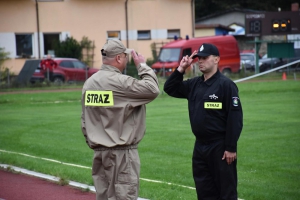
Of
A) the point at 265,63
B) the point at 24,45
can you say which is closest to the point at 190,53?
the point at 265,63

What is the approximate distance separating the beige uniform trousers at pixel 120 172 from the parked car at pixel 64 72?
29602 mm

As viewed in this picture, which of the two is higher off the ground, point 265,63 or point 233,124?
point 233,124

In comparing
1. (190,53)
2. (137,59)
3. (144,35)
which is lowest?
(190,53)

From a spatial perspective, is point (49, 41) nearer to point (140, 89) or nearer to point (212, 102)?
point (212, 102)

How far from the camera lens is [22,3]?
42406 millimetres

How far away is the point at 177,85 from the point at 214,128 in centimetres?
75

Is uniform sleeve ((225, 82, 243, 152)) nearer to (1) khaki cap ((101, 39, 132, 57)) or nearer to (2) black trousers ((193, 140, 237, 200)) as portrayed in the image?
(2) black trousers ((193, 140, 237, 200))

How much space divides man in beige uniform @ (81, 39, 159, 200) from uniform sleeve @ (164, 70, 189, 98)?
87 cm

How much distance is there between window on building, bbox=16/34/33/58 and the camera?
143 feet

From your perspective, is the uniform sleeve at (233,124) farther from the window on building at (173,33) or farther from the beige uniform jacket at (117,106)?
the window on building at (173,33)

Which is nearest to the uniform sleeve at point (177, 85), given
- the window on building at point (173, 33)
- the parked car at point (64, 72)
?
the parked car at point (64, 72)

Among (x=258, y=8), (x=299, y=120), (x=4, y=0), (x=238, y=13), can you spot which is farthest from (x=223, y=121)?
(x=258, y=8)

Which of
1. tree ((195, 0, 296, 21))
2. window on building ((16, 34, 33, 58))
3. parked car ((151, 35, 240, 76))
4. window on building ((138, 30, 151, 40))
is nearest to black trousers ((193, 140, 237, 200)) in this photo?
parked car ((151, 35, 240, 76))

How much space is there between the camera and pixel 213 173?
653cm
